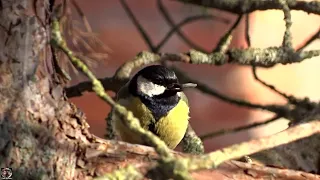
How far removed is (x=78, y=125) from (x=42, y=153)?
4 cm

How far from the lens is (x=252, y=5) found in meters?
0.87

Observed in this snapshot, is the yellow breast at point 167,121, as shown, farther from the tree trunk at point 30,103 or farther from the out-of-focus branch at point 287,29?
the tree trunk at point 30,103

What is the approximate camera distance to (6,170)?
0.50m

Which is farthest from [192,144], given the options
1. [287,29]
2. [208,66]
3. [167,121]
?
[208,66]

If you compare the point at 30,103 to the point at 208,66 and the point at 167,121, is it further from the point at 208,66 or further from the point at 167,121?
the point at 208,66

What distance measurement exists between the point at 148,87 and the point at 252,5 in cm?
20

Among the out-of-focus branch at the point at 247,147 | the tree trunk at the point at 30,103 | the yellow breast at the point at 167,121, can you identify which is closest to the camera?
the out-of-focus branch at the point at 247,147

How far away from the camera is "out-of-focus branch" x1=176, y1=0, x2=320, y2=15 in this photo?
2.77 feet

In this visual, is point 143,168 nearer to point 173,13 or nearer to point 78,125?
point 78,125

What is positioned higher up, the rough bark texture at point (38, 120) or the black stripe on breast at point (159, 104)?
the black stripe on breast at point (159, 104)

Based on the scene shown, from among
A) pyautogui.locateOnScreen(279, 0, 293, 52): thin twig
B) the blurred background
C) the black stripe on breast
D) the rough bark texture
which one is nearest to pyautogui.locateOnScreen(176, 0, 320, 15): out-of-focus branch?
pyautogui.locateOnScreen(279, 0, 293, 52): thin twig

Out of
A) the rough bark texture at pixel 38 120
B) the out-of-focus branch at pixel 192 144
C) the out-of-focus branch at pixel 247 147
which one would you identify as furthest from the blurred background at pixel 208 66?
the out-of-focus branch at pixel 247 147

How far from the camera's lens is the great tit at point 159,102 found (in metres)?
0.89

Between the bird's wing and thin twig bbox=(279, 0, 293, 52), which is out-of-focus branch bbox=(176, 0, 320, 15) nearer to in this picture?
thin twig bbox=(279, 0, 293, 52)
